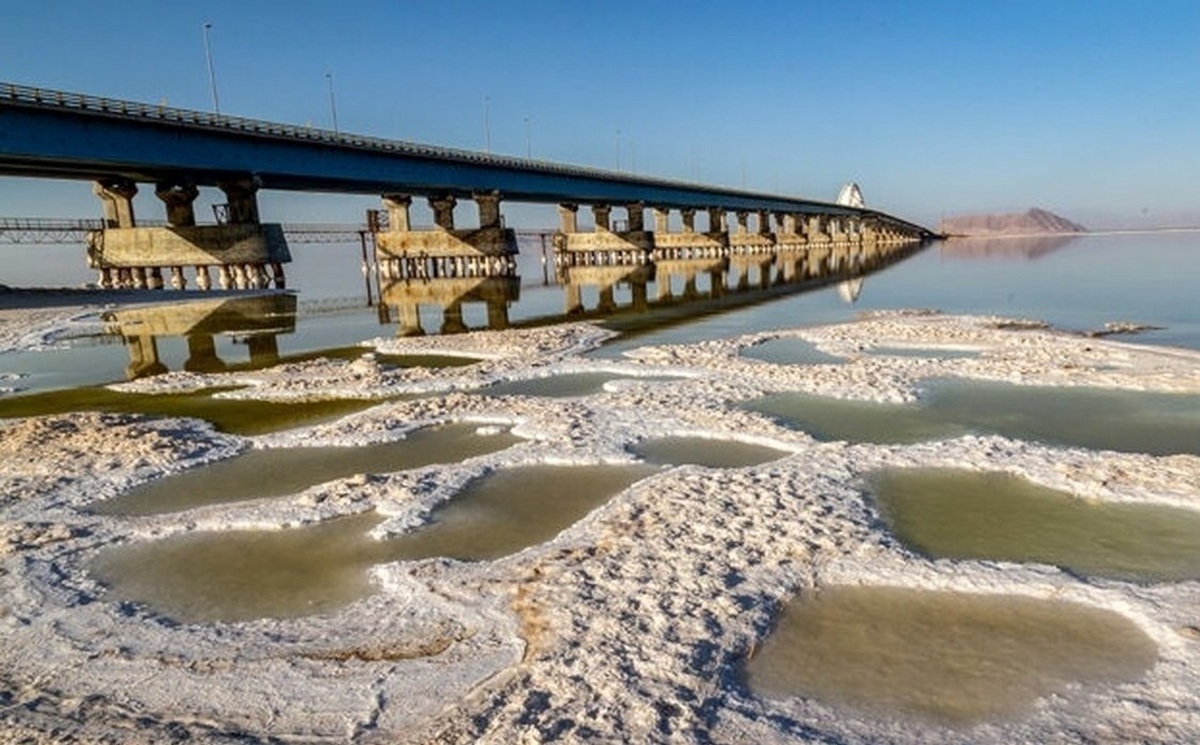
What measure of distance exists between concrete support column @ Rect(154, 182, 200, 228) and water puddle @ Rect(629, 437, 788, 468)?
49.3 m

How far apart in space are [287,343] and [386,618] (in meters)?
20.4

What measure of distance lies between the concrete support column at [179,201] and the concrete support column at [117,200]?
3.14 metres

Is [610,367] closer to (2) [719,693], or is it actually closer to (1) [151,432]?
(1) [151,432]

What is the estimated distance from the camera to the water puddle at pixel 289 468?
8.30m

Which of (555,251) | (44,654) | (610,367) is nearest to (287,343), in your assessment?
(610,367)

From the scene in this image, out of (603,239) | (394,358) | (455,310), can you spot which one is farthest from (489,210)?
(394,358)

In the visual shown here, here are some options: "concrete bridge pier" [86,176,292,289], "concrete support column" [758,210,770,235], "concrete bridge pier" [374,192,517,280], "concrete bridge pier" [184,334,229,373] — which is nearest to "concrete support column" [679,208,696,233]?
"concrete support column" [758,210,770,235]

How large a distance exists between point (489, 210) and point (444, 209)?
441 centimetres

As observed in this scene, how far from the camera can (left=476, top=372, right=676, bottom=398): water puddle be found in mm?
13844

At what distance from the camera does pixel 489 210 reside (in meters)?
67.6

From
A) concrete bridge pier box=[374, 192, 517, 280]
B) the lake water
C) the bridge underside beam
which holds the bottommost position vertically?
the lake water

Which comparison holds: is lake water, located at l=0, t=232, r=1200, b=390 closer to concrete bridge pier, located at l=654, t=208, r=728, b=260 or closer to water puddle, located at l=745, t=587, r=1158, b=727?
water puddle, located at l=745, t=587, r=1158, b=727

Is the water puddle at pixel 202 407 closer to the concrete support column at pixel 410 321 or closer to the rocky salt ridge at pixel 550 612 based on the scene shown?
the rocky salt ridge at pixel 550 612

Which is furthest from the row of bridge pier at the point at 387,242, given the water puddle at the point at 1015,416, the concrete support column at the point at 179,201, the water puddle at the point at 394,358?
the water puddle at the point at 1015,416
